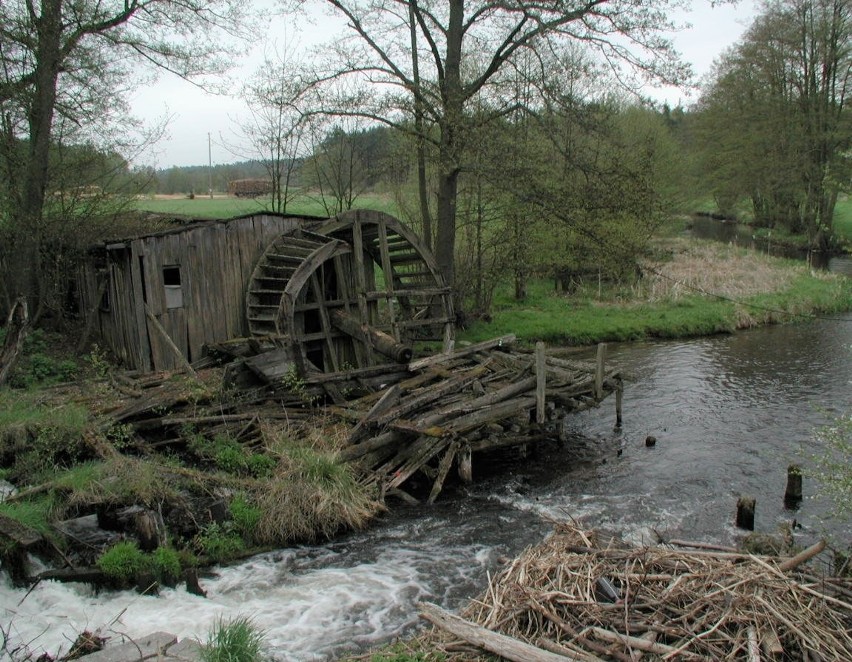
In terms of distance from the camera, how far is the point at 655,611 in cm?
471

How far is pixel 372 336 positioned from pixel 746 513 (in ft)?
22.2

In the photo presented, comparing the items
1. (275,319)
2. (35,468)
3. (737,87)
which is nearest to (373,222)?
(275,319)

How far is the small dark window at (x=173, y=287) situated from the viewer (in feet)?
37.3

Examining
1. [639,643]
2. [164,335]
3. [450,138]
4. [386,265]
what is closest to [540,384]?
[386,265]

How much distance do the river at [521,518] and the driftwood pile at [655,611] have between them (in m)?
1.48

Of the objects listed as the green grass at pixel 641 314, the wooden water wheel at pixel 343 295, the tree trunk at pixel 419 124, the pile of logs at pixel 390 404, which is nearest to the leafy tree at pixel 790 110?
the green grass at pixel 641 314

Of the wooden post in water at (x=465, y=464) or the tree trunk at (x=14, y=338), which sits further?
the tree trunk at (x=14, y=338)

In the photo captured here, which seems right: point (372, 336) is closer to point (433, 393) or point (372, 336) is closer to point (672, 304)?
point (433, 393)

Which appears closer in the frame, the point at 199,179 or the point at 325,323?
the point at 325,323

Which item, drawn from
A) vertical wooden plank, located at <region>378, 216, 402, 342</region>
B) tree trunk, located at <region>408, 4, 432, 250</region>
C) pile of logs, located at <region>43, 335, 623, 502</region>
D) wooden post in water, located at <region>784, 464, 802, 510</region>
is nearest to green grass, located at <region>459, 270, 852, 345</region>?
tree trunk, located at <region>408, 4, 432, 250</region>

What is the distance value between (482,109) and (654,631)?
1339 centimetres

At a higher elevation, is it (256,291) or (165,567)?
(256,291)

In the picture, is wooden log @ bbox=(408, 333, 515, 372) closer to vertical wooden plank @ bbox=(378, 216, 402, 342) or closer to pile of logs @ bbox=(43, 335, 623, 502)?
pile of logs @ bbox=(43, 335, 623, 502)

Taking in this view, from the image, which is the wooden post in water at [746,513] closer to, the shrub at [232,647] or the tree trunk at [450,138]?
the shrub at [232,647]
